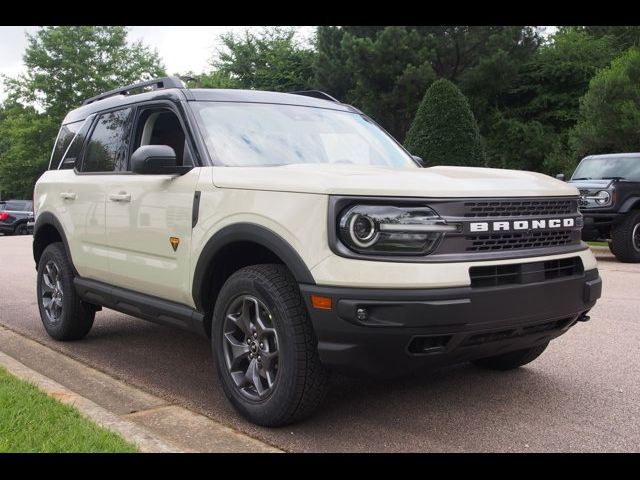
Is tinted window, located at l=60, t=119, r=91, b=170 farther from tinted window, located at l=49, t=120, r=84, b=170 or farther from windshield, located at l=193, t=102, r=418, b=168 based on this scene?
windshield, located at l=193, t=102, r=418, b=168

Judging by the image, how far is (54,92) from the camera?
140 ft

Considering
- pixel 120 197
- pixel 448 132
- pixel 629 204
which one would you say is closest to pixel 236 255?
pixel 120 197

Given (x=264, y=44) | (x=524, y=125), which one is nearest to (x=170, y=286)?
(x=524, y=125)

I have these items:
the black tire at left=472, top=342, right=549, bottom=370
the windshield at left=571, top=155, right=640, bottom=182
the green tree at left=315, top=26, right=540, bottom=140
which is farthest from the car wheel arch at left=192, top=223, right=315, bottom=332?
the green tree at left=315, top=26, right=540, bottom=140

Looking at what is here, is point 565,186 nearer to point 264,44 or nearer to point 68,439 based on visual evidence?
point 68,439

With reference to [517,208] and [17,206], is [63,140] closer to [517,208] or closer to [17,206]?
[517,208]

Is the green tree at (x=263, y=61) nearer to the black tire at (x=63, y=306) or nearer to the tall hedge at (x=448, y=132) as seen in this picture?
the tall hedge at (x=448, y=132)

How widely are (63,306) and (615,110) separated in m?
17.5

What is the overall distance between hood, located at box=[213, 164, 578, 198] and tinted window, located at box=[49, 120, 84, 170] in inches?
101

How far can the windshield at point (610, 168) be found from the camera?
1268 cm

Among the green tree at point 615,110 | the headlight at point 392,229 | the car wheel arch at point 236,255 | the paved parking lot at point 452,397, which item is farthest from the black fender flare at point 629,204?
the headlight at point 392,229

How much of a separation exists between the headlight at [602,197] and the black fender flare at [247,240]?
9.89 metres

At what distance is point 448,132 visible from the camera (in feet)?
56.8

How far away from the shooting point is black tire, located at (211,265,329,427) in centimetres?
344
